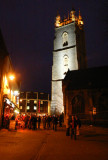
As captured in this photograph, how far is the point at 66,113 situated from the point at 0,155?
2804 centimetres

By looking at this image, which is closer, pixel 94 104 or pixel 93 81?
pixel 94 104

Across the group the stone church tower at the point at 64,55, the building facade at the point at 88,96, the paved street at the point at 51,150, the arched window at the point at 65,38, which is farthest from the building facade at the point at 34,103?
the paved street at the point at 51,150

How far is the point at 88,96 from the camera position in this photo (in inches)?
1252

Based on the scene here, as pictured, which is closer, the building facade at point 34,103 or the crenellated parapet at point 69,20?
the crenellated parapet at point 69,20

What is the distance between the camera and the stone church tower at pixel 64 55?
4653cm

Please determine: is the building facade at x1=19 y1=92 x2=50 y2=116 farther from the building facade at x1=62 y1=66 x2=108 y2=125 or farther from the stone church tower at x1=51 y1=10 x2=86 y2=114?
the building facade at x1=62 y1=66 x2=108 y2=125

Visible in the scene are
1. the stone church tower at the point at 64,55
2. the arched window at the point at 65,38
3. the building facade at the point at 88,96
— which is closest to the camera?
the building facade at the point at 88,96

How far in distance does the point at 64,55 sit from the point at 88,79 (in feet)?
55.3

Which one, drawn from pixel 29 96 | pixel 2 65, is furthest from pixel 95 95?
pixel 29 96

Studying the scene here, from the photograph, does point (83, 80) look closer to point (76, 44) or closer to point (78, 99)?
point (78, 99)

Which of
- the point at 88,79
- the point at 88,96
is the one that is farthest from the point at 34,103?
the point at 88,96

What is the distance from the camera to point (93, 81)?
3491 cm

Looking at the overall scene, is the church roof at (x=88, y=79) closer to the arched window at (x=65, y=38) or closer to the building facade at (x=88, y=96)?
the building facade at (x=88, y=96)

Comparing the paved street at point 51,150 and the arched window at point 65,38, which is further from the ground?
the arched window at point 65,38
